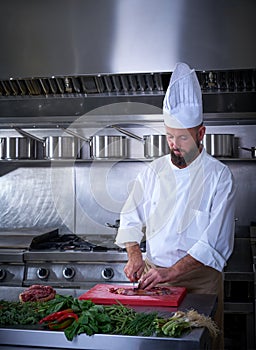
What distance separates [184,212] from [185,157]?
0.94 ft

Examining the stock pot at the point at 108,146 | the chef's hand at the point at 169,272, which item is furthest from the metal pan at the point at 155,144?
the chef's hand at the point at 169,272

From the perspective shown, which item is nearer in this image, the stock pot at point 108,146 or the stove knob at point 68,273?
the stove knob at point 68,273

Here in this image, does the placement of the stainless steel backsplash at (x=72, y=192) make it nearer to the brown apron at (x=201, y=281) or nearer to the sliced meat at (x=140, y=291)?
the brown apron at (x=201, y=281)

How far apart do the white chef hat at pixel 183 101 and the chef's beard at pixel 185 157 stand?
123 millimetres

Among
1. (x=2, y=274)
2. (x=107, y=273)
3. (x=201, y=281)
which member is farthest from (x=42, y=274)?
(x=201, y=281)

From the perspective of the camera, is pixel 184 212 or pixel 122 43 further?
pixel 122 43

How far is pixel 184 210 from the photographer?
10.2 feet

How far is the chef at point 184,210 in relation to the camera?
285 cm

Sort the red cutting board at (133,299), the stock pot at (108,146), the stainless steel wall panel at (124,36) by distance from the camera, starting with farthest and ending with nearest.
A: 1. the stock pot at (108,146)
2. the stainless steel wall panel at (124,36)
3. the red cutting board at (133,299)

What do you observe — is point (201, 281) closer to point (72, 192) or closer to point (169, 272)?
point (169, 272)

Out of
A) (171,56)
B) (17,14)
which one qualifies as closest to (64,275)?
(171,56)

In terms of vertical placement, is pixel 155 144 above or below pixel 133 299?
above

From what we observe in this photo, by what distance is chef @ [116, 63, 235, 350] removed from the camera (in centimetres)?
285

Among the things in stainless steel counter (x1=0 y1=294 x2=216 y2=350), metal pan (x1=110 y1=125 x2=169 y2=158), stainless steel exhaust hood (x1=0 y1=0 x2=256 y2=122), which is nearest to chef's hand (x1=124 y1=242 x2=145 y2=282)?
stainless steel counter (x1=0 y1=294 x2=216 y2=350)
